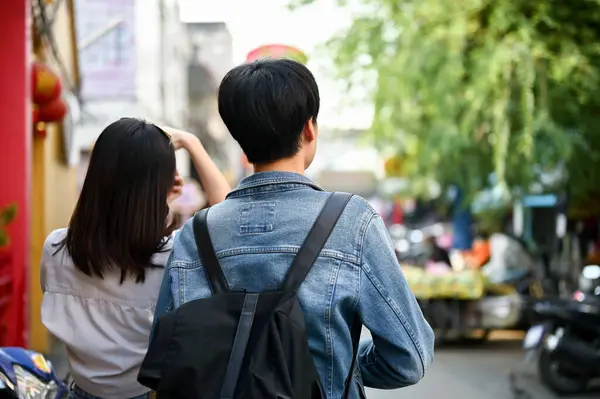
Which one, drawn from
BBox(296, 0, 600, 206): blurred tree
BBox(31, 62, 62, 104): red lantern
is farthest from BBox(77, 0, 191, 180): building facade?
BBox(296, 0, 600, 206): blurred tree

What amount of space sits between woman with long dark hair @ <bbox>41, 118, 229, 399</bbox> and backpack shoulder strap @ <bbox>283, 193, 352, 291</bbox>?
752mm

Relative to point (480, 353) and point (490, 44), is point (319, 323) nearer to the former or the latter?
point (490, 44)

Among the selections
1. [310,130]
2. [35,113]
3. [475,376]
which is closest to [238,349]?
[310,130]

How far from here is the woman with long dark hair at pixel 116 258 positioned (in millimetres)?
2543

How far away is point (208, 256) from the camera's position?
6.53 ft

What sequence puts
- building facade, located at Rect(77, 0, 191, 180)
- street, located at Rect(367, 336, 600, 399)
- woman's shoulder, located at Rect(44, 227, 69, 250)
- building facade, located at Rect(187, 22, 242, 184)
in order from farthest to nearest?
1. building facade, located at Rect(187, 22, 242, 184)
2. building facade, located at Rect(77, 0, 191, 180)
3. street, located at Rect(367, 336, 600, 399)
4. woman's shoulder, located at Rect(44, 227, 69, 250)

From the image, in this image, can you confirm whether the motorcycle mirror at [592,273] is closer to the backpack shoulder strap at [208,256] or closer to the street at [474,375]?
the street at [474,375]

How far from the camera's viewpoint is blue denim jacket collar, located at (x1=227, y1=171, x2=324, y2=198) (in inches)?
80.0

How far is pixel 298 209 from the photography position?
1.99 metres

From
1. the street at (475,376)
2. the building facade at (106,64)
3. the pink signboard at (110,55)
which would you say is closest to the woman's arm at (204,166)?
the street at (475,376)

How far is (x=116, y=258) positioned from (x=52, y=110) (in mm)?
7550

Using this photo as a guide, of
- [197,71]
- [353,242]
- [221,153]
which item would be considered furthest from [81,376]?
[221,153]

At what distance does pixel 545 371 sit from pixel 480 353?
3152 millimetres

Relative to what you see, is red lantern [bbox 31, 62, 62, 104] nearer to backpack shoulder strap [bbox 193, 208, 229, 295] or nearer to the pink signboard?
the pink signboard
